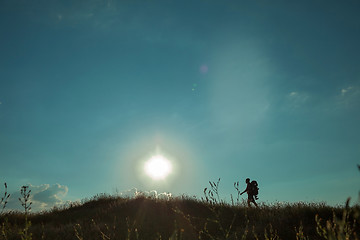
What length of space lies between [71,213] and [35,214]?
2.42 metres

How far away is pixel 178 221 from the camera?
11.7 metres

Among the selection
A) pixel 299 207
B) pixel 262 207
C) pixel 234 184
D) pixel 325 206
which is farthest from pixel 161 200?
pixel 234 184

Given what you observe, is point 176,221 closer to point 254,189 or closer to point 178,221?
point 178,221

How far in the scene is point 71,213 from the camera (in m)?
16.0

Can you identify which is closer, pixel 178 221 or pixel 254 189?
pixel 178 221

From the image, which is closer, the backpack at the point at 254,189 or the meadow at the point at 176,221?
the meadow at the point at 176,221

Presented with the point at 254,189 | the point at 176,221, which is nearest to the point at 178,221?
the point at 176,221

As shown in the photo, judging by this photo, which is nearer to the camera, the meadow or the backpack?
the meadow

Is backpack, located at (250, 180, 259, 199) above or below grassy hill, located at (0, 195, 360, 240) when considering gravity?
above

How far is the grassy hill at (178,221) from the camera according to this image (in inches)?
354

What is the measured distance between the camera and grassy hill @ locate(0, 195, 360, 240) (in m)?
9.00

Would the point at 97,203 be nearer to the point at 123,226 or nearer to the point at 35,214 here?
the point at 35,214

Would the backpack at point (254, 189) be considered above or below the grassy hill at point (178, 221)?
above

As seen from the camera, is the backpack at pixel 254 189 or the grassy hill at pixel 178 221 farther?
the backpack at pixel 254 189
